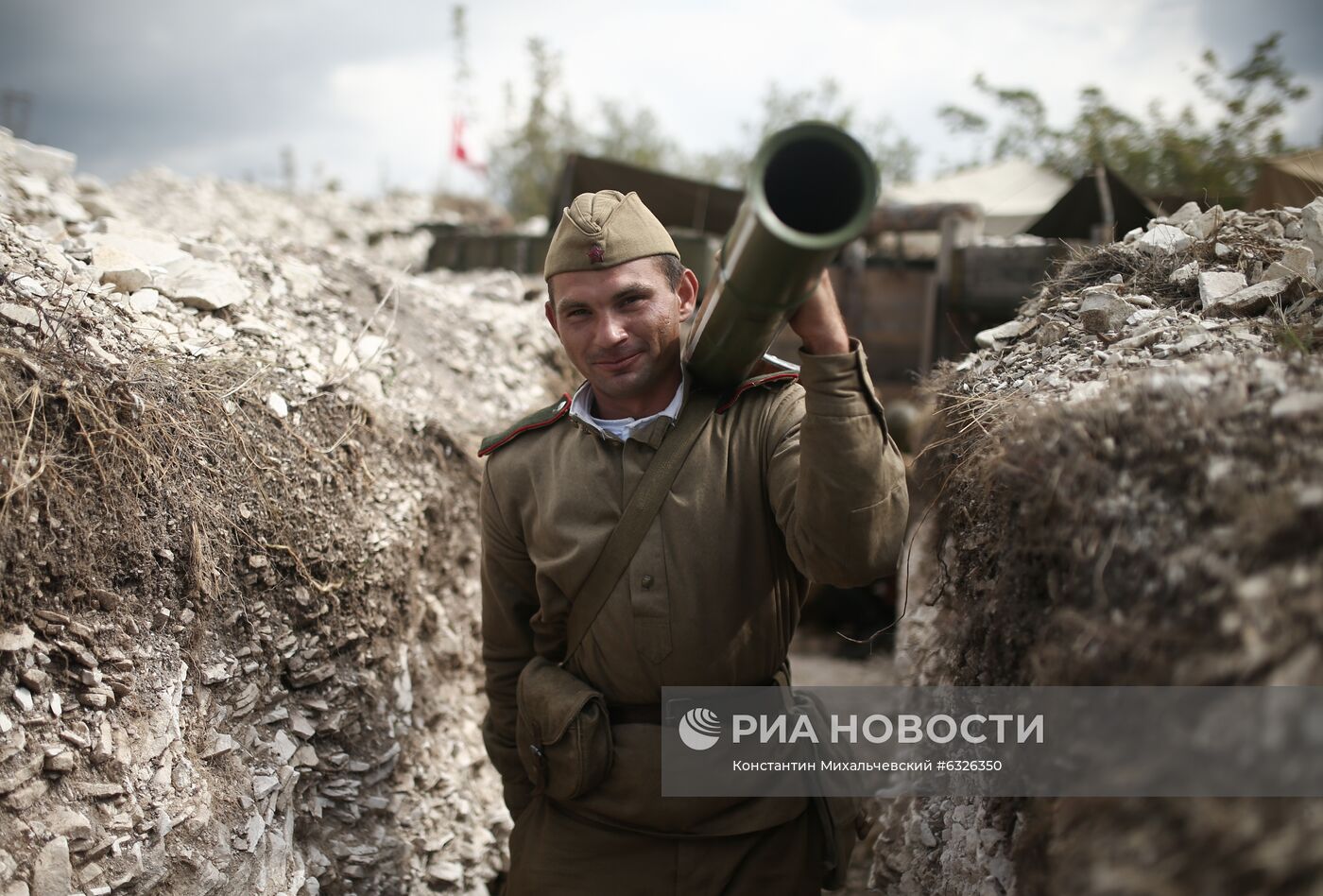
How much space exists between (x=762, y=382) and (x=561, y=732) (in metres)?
1.02

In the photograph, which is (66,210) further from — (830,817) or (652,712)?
(830,817)

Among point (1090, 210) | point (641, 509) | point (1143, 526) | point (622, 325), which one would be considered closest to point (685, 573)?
point (641, 509)

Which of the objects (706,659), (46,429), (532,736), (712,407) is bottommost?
(532,736)

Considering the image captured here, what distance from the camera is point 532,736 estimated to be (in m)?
2.33

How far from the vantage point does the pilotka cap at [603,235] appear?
7.04 feet

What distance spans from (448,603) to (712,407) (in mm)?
1890

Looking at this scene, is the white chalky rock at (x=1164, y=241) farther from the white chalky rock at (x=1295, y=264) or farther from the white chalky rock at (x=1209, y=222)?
the white chalky rock at (x=1295, y=264)

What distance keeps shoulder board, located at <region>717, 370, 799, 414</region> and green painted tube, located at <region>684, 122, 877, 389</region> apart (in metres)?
0.37

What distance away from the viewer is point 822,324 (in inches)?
66.7

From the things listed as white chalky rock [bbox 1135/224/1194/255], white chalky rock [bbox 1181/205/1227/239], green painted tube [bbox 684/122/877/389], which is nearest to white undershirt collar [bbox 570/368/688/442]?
green painted tube [bbox 684/122/877/389]

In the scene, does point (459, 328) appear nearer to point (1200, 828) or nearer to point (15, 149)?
point (15, 149)

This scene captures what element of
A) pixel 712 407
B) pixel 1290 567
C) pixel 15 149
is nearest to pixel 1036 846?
pixel 1290 567

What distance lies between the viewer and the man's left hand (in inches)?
66.6

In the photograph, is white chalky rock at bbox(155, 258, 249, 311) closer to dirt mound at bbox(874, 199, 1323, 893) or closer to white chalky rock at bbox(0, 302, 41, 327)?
white chalky rock at bbox(0, 302, 41, 327)
